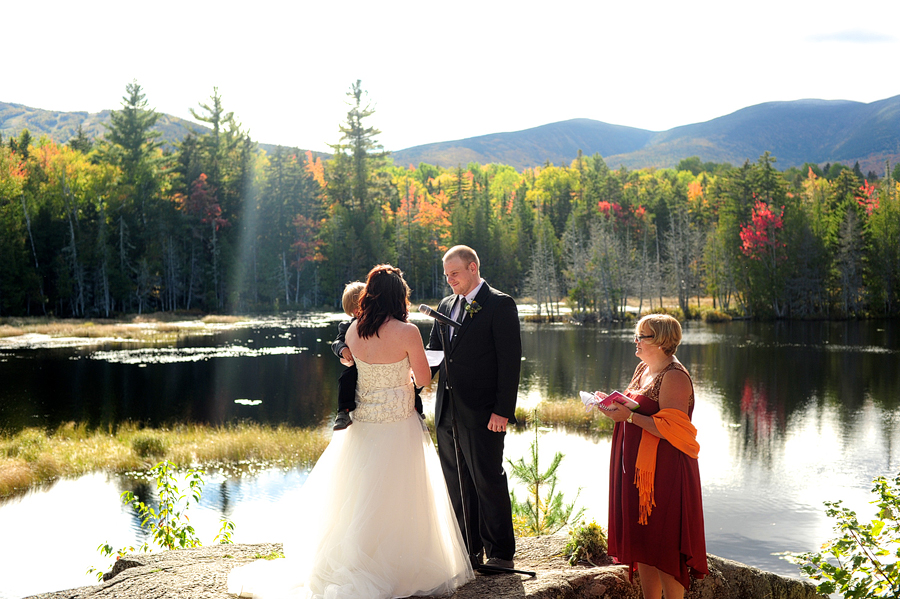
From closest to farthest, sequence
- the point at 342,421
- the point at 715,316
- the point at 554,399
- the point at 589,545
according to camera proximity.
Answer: the point at 342,421 → the point at 589,545 → the point at 554,399 → the point at 715,316

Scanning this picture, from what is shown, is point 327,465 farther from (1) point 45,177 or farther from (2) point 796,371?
(1) point 45,177

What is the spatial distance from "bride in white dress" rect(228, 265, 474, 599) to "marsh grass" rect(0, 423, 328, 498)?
9736 millimetres

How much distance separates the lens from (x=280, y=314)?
2117 inches

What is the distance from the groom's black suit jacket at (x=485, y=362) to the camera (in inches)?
174

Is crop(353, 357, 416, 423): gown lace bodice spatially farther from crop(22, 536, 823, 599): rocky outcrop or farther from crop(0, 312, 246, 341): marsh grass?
crop(0, 312, 246, 341): marsh grass

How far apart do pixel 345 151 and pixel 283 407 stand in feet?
Answer: 162

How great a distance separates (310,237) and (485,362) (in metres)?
58.5

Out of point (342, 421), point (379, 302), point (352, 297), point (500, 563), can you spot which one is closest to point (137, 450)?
point (352, 297)

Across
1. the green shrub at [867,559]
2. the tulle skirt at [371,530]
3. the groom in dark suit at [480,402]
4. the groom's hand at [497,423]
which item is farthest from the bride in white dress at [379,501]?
the green shrub at [867,559]

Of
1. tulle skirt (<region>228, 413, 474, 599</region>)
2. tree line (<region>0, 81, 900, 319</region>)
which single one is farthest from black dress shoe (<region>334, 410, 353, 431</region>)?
→ tree line (<region>0, 81, 900, 319</region>)

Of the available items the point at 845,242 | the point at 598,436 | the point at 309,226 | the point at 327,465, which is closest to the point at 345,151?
the point at 309,226

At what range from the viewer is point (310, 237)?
61188 millimetres

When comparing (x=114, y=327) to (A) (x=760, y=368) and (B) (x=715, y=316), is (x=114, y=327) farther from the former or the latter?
(B) (x=715, y=316)

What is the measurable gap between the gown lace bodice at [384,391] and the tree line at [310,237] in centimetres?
4503
